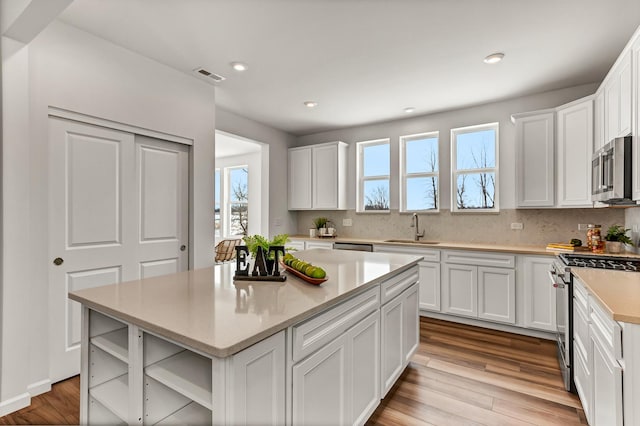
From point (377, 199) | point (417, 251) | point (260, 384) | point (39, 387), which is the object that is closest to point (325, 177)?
point (377, 199)

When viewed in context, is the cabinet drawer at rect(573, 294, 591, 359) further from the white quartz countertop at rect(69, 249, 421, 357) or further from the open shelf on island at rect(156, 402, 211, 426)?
the open shelf on island at rect(156, 402, 211, 426)

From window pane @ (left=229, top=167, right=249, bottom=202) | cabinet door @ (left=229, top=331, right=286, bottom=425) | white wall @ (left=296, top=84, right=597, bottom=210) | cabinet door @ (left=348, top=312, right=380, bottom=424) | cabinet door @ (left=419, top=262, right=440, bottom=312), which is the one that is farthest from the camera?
window pane @ (left=229, top=167, right=249, bottom=202)

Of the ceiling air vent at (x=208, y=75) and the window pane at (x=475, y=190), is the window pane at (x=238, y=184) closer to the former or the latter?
the ceiling air vent at (x=208, y=75)

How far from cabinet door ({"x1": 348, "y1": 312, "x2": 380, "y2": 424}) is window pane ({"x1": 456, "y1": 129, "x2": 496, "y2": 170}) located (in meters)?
3.12

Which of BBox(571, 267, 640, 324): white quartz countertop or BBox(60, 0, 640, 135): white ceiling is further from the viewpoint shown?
BBox(60, 0, 640, 135): white ceiling

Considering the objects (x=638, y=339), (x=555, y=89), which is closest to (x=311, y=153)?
(x=555, y=89)

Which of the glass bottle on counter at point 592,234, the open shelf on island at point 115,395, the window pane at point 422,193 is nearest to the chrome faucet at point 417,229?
the window pane at point 422,193

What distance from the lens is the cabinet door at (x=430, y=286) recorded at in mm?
3865

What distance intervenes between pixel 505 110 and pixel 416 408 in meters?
3.53

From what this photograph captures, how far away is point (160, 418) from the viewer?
130 centimetres

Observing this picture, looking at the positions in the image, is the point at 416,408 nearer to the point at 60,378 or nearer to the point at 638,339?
the point at 638,339

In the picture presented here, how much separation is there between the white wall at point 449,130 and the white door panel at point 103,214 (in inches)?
→ 108

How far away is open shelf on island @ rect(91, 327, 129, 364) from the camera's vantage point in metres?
1.38

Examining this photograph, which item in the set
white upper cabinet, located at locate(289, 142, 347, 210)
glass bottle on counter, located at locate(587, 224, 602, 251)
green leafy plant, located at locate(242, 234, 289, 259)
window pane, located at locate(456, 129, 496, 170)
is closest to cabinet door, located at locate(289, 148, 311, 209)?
white upper cabinet, located at locate(289, 142, 347, 210)
